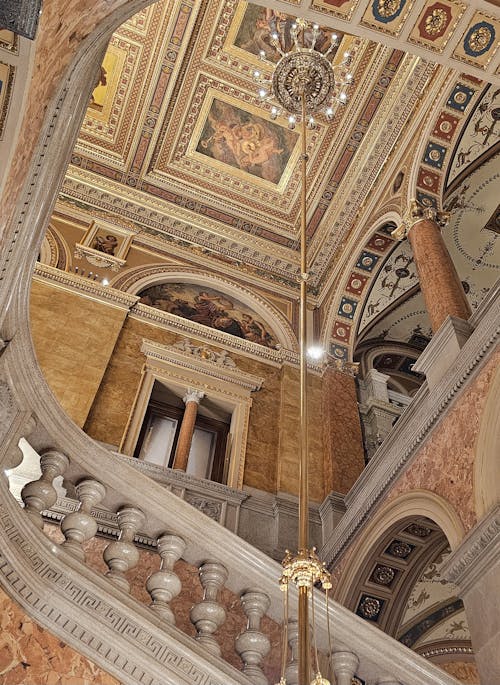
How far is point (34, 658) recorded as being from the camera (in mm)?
2357

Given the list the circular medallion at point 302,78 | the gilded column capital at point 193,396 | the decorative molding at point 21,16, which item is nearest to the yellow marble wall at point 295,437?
the gilded column capital at point 193,396

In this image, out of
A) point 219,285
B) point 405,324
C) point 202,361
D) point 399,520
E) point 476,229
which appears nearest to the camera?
point 399,520

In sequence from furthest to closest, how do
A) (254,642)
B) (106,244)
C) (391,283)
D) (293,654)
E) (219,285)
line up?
(219,285), (391,283), (106,244), (293,654), (254,642)

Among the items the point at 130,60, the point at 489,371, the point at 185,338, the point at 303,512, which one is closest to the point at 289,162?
the point at 130,60

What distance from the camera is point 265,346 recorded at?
9719mm

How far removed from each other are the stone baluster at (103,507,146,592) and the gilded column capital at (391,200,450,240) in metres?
6.27

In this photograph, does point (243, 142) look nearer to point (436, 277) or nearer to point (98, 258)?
Result: point (98, 258)

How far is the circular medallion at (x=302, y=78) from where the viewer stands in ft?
28.5

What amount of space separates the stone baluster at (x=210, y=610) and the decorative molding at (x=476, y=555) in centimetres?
221

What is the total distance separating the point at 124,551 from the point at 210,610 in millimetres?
441

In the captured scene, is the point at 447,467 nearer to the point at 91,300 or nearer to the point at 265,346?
the point at 265,346

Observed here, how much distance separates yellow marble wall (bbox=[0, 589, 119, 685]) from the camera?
90.4 inches

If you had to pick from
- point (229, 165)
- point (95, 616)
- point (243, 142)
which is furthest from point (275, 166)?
point (95, 616)

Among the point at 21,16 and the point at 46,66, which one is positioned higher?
the point at 46,66
